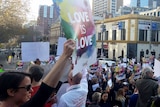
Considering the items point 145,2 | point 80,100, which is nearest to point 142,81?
point 80,100

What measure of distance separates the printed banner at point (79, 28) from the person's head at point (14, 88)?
24.5 inches

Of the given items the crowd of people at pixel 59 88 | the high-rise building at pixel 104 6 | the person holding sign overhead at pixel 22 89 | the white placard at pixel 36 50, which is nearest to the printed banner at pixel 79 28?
the crowd of people at pixel 59 88

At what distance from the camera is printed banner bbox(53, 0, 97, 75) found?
253 cm

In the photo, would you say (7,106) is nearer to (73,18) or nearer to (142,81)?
(73,18)

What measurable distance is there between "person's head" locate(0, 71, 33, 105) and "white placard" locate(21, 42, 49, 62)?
360 cm

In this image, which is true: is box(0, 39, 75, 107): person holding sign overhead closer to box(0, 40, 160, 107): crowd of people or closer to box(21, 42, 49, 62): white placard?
box(0, 40, 160, 107): crowd of people

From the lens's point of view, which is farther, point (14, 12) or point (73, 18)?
Answer: point (14, 12)

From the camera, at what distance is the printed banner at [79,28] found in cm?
253

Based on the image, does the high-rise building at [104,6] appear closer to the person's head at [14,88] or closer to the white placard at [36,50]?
the white placard at [36,50]

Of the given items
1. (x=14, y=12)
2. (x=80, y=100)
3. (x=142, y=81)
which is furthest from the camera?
(x=14, y=12)

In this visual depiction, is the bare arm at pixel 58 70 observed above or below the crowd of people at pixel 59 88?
above

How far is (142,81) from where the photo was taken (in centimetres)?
499

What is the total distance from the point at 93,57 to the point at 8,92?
114cm

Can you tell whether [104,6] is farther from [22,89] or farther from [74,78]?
[22,89]
